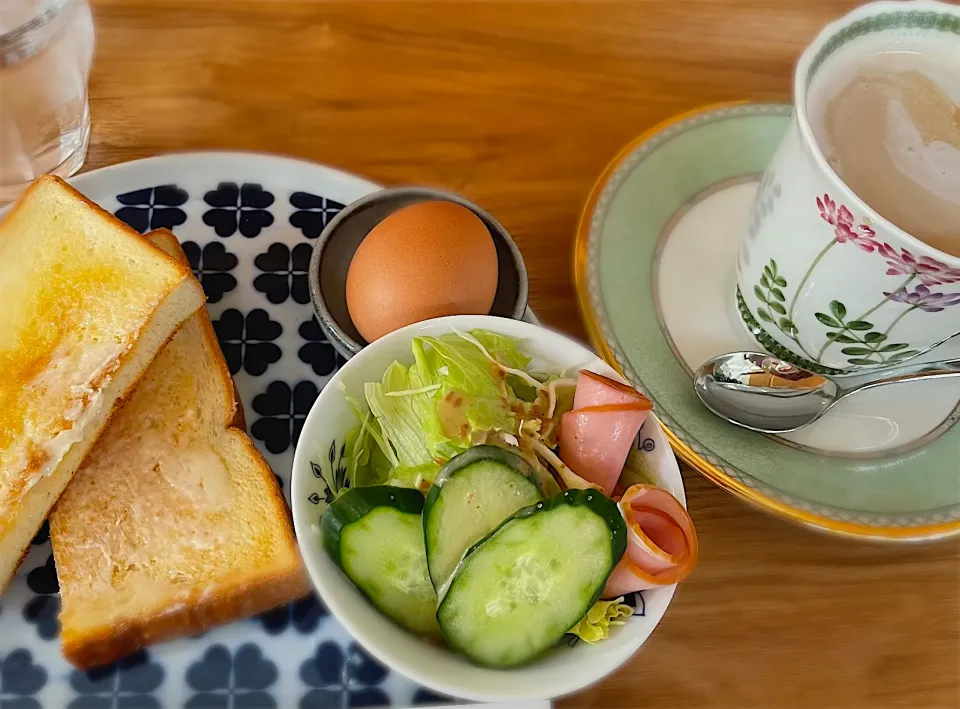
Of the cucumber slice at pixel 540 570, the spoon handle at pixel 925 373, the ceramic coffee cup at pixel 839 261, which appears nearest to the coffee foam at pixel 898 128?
the ceramic coffee cup at pixel 839 261

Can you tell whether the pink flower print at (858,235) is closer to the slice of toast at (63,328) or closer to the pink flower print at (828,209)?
the pink flower print at (828,209)

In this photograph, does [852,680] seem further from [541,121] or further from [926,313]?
[541,121]

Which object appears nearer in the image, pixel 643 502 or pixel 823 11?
pixel 643 502

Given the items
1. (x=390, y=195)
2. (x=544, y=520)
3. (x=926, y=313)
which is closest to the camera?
(x=544, y=520)

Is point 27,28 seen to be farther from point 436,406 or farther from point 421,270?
point 436,406

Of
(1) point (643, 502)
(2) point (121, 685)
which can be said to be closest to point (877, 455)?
(1) point (643, 502)

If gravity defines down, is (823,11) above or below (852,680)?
above

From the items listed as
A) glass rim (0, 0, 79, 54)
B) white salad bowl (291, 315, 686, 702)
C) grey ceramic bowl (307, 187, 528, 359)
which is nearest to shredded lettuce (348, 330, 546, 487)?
white salad bowl (291, 315, 686, 702)

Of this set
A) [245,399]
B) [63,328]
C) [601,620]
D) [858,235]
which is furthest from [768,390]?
[63,328]

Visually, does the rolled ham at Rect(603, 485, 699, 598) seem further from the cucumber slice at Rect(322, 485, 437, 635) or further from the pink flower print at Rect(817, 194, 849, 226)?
the pink flower print at Rect(817, 194, 849, 226)
